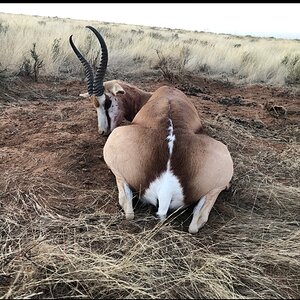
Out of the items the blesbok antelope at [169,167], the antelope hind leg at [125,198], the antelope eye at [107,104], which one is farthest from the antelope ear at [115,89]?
the antelope hind leg at [125,198]

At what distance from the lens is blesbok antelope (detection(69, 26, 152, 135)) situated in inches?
215

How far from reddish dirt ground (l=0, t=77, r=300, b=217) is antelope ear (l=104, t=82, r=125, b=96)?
63 cm

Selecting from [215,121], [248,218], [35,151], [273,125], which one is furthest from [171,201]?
[273,125]

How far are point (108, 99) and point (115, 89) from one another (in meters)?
0.17

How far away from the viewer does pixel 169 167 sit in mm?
3465

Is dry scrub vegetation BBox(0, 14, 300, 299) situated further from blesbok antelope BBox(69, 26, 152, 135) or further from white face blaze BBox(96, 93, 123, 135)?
blesbok antelope BBox(69, 26, 152, 135)

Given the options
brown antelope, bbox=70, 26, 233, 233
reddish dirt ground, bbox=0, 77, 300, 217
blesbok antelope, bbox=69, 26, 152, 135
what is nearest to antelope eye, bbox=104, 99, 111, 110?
blesbok antelope, bbox=69, 26, 152, 135

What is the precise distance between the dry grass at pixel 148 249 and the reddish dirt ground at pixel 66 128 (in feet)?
0.30

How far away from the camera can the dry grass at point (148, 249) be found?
2.70 metres

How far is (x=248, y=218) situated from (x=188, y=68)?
9.59 m

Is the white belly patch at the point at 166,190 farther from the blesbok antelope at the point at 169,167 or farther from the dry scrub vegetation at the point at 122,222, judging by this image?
the dry scrub vegetation at the point at 122,222

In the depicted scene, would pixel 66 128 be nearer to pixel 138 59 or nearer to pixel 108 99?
pixel 108 99

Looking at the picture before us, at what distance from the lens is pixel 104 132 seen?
221 inches

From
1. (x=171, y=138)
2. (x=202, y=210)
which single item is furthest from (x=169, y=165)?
(x=202, y=210)
